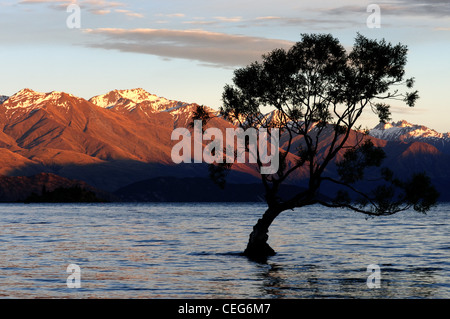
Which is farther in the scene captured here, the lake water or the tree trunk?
the tree trunk

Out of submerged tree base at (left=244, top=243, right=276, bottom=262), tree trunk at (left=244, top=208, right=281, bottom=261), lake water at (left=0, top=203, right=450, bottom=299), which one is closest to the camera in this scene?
lake water at (left=0, top=203, right=450, bottom=299)

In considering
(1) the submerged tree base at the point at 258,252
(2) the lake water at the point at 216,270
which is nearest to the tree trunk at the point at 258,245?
(1) the submerged tree base at the point at 258,252

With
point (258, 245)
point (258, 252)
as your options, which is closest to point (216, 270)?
point (258, 245)

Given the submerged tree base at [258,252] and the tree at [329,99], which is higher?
the tree at [329,99]

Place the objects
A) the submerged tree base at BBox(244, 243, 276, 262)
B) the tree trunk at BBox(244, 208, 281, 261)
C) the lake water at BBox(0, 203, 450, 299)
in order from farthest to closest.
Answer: the submerged tree base at BBox(244, 243, 276, 262)
the tree trunk at BBox(244, 208, 281, 261)
the lake water at BBox(0, 203, 450, 299)

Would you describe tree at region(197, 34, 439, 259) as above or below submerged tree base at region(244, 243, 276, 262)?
above

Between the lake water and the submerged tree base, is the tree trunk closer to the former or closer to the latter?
the submerged tree base

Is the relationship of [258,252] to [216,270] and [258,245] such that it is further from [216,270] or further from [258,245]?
[216,270]

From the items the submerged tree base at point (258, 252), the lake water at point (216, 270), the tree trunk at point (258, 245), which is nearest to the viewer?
A: the lake water at point (216, 270)

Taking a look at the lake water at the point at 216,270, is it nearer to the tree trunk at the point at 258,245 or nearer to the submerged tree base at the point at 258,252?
the submerged tree base at the point at 258,252

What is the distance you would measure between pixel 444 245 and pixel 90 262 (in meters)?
52.6

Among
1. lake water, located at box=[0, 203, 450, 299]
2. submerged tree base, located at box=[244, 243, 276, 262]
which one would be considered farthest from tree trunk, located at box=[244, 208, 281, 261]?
lake water, located at box=[0, 203, 450, 299]

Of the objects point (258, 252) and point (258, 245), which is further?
point (258, 252)
